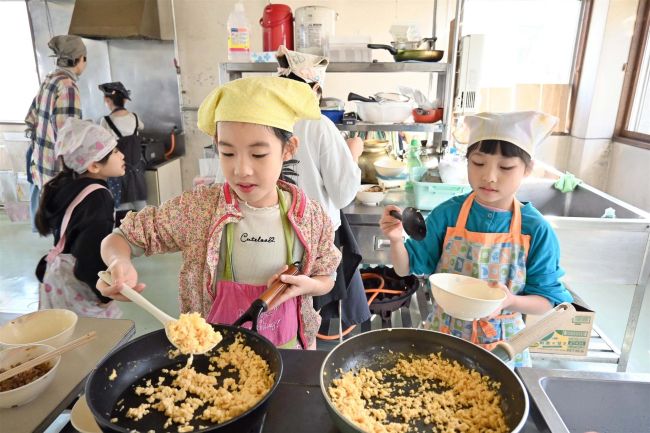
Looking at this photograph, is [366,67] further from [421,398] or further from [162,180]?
[162,180]

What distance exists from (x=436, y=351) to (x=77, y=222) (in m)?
1.40

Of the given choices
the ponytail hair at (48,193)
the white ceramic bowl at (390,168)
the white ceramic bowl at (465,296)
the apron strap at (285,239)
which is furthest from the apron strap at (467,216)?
the ponytail hair at (48,193)

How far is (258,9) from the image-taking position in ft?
12.8

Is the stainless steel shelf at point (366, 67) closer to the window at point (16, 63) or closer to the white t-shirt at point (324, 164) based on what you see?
the white t-shirt at point (324, 164)

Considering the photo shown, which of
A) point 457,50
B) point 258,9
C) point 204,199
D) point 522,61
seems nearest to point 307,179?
point 204,199

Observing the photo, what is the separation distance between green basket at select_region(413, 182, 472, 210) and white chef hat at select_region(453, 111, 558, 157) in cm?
85

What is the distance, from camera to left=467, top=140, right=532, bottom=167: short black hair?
105 cm

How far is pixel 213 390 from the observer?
28.5 inches

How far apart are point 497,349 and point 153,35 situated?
409 centimetres

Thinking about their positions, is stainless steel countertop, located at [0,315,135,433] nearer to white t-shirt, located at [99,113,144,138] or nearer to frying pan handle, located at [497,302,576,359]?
frying pan handle, located at [497,302,576,359]

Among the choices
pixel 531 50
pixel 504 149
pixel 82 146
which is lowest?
pixel 82 146

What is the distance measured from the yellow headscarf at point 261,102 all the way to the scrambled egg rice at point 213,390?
460 millimetres

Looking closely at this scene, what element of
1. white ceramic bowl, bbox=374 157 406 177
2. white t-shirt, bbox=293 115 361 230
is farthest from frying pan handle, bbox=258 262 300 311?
white ceramic bowl, bbox=374 157 406 177

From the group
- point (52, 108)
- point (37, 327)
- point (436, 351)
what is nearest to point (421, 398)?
point (436, 351)
